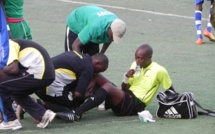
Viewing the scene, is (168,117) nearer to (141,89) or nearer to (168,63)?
(141,89)

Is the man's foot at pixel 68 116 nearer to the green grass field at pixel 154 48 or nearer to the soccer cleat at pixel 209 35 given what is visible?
the green grass field at pixel 154 48

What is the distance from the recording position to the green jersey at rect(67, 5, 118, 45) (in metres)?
7.62

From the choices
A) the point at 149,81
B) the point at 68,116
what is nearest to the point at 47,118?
the point at 68,116

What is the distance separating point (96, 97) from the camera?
284 inches

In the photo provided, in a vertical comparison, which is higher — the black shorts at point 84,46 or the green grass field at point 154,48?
the black shorts at point 84,46

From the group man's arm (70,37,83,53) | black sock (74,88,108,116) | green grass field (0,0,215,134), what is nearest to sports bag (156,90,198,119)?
green grass field (0,0,215,134)

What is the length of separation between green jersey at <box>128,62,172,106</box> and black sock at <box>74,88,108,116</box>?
530mm

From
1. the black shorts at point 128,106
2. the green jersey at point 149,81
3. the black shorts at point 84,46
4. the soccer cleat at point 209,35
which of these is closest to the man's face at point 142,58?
the green jersey at point 149,81

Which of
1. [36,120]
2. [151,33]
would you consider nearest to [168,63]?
[151,33]

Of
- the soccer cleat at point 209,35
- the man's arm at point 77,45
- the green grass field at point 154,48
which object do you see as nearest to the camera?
the green grass field at point 154,48

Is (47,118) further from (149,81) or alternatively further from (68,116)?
(149,81)

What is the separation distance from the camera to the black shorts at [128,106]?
294 inches

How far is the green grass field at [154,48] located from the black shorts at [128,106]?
0.08 metres

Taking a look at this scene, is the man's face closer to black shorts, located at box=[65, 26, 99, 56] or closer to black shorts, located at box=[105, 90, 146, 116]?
black shorts, located at box=[105, 90, 146, 116]
